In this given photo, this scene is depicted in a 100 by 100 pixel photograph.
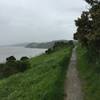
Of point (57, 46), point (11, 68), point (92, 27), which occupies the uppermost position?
point (92, 27)

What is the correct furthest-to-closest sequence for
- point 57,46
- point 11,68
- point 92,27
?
1. point 57,46
2. point 11,68
3. point 92,27

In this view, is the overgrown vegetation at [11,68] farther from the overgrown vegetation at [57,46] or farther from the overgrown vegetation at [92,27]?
the overgrown vegetation at [57,46]

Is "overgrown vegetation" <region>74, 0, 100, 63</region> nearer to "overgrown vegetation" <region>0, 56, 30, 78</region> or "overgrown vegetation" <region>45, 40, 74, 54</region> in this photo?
"overgrown vegetation" <region>0, 56, 30, 78</region>

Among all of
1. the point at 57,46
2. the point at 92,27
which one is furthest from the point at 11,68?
the point at 57,46

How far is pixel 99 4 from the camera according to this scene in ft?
87.5

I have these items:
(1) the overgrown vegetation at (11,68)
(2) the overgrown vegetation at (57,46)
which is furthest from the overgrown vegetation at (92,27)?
(2) the overgrown vegetation at (57,46)

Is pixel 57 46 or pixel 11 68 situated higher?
pixel 57 46

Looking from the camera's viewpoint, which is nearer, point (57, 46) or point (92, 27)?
point (92, 27)

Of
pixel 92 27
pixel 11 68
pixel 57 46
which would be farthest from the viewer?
pixel 57 46

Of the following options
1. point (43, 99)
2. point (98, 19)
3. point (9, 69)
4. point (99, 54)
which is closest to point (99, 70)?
point (99, 54)

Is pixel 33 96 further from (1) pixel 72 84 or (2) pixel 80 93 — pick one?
(1) pixel 72 84

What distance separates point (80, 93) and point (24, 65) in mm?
28113

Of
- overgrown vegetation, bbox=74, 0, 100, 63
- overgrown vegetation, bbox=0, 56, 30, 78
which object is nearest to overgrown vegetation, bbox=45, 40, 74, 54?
overgrown vegetation, bbox=0, 56, 30, 78

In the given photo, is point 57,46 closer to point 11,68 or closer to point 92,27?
point 11,68
